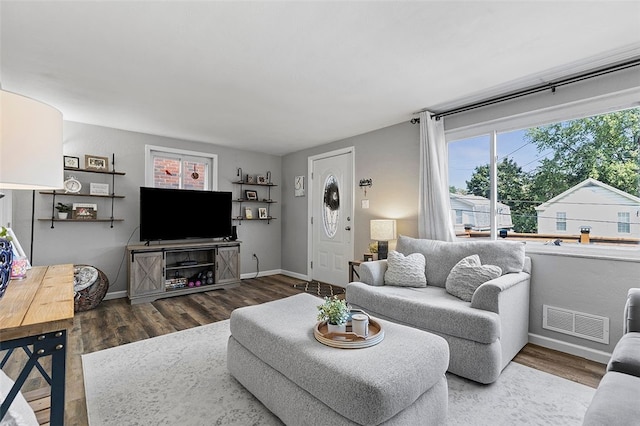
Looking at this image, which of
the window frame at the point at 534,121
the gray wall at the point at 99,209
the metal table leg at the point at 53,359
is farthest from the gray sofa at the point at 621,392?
the gray wall at the point at 99,209

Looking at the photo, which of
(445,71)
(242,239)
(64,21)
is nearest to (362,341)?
(445,71)

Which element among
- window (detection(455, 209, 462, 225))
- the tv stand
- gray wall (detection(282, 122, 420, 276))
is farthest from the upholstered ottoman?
the tv stand

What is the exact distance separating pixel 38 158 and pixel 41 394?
1.42 meters

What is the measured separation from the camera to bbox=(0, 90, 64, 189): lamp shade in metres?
0.98

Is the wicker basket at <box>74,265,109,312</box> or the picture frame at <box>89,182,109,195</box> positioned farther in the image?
the picture frame at <box>89,182,109,195</box>

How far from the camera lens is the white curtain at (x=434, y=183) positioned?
11.1 ft

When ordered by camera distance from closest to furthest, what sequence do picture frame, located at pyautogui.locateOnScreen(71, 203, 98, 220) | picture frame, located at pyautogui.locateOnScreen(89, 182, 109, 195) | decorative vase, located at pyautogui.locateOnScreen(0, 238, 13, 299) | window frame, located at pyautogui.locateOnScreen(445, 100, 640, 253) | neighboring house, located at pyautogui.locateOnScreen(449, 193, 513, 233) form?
1. decorative vase, located at pyautogui.locateOnScreen(0, 238, 13, 299)
2. window frame, located at pyautogui.locateOnScreen(445, 100, 640, 253)
3. neighboring house, located at pyautogui.locateOnScreen(449, 193, 513, 233)
4. picture frame, located at pyautogui.locateOnScreen(71, 203, 98, 220)
5. picture frame, located at pyautogui.locateOnScreen(89, 182, 109, 195)

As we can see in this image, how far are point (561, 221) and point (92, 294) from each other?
Result: 5.21 meters

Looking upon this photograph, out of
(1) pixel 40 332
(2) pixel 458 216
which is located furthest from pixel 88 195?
(2) pixel 458 216

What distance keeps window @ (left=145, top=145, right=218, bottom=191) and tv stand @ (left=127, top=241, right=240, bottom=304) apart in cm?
103

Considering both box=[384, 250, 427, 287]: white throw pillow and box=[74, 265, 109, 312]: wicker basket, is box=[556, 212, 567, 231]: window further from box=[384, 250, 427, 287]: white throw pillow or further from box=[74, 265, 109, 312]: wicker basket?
box=[74, 265, 109, 312]: wicker basket

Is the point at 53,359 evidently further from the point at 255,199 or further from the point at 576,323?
the point at 255,199

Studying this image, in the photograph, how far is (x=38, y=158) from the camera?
106 centimetres

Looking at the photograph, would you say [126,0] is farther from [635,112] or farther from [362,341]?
[635,112]
